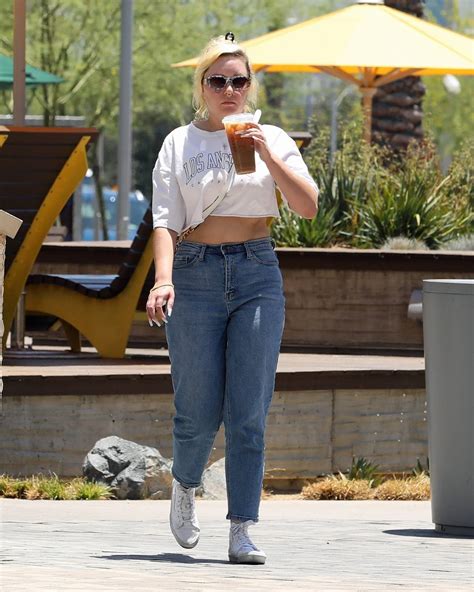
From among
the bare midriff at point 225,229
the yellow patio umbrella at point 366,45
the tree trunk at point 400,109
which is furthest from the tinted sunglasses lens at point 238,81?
the tree trunk at point 400,109

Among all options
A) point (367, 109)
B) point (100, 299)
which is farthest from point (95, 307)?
point (367, 109)

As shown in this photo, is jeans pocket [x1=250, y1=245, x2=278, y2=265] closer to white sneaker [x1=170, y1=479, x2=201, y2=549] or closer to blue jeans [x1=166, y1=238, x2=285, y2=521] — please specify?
blue jeans [x1=166, y1=238, x2=285, y2=521]

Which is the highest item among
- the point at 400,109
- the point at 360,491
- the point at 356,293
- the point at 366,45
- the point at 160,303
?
the point at 366,45

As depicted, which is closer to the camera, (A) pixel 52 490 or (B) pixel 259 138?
(B) pixel 259 138

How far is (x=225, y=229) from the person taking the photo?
19.6 feet

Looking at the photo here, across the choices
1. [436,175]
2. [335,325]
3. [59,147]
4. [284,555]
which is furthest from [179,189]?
[436,175]

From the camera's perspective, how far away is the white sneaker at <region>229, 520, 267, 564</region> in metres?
5.90

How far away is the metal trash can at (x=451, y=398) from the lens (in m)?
6.95

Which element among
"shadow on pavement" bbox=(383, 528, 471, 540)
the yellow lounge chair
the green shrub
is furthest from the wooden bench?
"shadow on pavement" bbox=(383, 528, 471, 540)

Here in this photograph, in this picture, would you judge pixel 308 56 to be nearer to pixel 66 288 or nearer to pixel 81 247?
pixel 81 247

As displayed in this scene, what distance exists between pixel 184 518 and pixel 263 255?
966mm

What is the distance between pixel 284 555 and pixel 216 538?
0.56m

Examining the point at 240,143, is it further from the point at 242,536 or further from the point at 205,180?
the point at 242,536

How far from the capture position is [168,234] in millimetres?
5949
